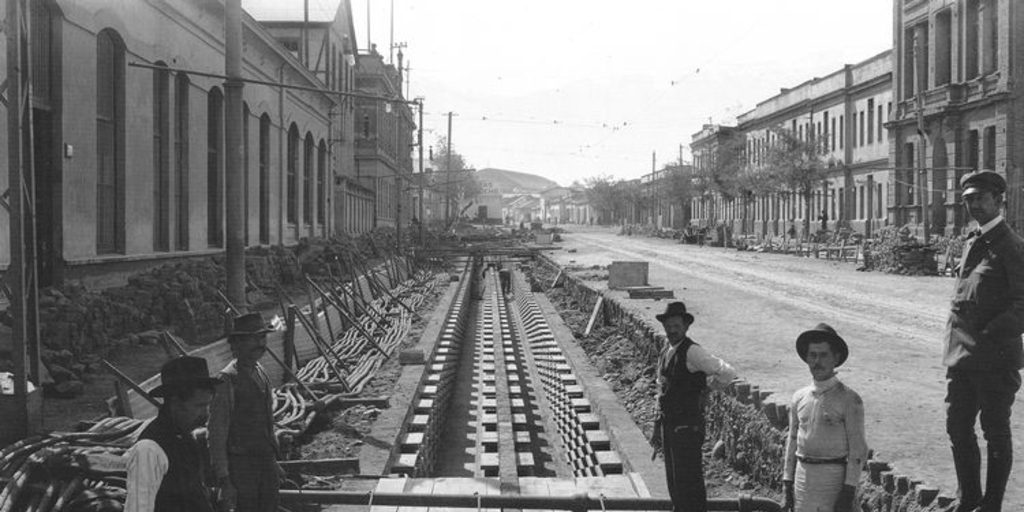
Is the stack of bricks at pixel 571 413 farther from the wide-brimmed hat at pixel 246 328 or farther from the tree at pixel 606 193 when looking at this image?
the tree at pixel 606 193

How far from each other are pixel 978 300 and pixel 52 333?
33.0 ft

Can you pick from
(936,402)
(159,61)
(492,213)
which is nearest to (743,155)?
(159,61)

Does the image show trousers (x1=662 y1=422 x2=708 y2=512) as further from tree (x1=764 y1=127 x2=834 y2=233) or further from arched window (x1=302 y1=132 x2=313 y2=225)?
tree (x1=764 y1=127 x2=834 y2=233)

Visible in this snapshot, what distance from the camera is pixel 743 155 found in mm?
72562

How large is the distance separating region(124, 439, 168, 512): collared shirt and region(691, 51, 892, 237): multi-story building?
4540 centimetres

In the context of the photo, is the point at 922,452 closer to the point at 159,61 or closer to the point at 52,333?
the point at 52,333

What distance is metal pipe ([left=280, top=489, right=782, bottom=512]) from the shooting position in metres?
5.74

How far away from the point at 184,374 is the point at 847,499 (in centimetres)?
333

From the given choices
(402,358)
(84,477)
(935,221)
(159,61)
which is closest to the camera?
(84,477)

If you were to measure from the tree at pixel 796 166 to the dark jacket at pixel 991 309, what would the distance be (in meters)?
47.9

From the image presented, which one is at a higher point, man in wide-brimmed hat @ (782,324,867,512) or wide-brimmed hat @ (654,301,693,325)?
wide-brimmed hat @ (654,301,693,325)

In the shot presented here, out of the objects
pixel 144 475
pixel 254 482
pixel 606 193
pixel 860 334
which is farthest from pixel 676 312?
pixel 606 193

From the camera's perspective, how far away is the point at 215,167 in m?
23.2

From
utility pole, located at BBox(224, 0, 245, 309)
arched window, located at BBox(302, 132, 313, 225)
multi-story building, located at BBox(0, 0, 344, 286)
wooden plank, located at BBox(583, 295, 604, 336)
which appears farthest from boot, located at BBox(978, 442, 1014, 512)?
arched window, located at BBox(302, 132, 313, 225)
